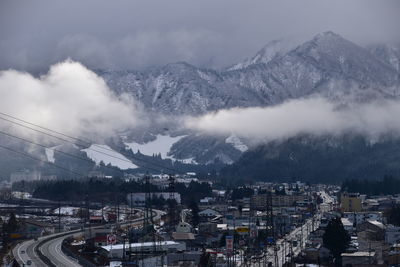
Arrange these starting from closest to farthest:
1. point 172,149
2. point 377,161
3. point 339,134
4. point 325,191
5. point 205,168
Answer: point 325,191 < point 377,161 < point 339,134 < point 205,168 < point 172,149

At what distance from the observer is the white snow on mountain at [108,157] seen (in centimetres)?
15900

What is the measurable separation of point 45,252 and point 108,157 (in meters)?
126

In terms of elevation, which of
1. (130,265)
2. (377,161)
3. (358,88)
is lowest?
(130,265)

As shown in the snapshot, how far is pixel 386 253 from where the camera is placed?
40.1 metres

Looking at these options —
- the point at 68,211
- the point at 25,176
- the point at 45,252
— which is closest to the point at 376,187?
the point at 68,211

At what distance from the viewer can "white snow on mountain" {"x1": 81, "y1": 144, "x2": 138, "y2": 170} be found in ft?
522

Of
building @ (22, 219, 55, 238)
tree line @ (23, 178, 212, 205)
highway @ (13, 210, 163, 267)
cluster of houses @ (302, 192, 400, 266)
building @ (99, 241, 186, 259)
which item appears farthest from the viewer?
tree line @ (23, 178, 212, 205)

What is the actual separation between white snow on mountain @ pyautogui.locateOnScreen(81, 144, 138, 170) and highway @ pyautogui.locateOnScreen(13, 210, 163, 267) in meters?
105

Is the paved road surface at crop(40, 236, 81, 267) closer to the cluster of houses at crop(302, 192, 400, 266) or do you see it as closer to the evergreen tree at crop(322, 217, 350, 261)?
the cluster of houses at crop(302, 192, 400, 266)

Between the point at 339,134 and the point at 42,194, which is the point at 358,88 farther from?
the point at 42,194

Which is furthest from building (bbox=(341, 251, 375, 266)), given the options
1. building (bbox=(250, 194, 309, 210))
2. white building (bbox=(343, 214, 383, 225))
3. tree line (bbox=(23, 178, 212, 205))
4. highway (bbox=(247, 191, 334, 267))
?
tree line (bbox=(23, 178, 212, 205))

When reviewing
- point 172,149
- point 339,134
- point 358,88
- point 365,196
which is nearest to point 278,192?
point 365,196

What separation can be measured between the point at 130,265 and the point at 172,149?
158 meters

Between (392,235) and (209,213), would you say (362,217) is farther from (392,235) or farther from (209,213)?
(392,235)
